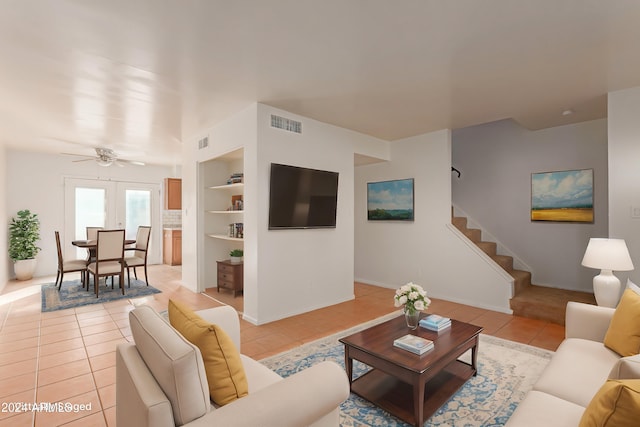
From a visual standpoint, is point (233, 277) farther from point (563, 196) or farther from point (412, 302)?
point (563, 196)

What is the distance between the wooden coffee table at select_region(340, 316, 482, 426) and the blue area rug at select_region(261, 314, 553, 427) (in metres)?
0.06

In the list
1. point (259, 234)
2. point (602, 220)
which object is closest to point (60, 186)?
point (259, 234)

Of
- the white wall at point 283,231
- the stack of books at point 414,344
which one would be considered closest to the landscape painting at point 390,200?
the white wall at point 283,231

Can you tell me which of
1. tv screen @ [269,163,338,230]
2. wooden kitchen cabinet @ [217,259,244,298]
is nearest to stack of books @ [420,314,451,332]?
tv screen @ [269,163,338,230]

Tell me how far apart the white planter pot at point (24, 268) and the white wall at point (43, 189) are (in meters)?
0.21

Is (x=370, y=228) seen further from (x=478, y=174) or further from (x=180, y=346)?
(x=180, y=346)

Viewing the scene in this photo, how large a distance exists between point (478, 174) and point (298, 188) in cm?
348

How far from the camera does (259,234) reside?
371 centimetres

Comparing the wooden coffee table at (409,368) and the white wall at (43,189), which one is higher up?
the white wall at (43,189)

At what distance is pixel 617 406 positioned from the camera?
91 cm

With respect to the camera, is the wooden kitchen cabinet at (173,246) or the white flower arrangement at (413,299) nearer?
the white flower arrangement at (413,299)

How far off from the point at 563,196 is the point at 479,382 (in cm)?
367

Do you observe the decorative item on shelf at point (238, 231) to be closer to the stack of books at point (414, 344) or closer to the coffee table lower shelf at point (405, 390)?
the coffee table lower shelf at point (405, 390)

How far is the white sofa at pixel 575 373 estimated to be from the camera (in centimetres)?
132
